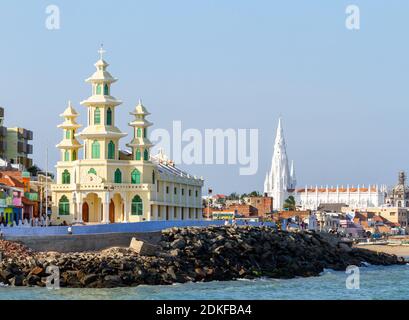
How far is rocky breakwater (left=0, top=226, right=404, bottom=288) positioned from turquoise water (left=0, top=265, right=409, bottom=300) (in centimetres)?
130

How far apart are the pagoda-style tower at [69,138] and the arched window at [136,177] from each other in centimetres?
530

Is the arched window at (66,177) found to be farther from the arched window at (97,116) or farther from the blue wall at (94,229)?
the blue wall at (94,229)

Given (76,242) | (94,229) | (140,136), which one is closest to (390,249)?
(140,136)

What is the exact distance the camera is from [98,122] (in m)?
72.3

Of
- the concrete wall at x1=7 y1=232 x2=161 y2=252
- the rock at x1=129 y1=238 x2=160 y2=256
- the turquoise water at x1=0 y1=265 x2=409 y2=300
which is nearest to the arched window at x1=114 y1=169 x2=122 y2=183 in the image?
the concrete wall at x1=7 y1=232 x2=161 y2=252

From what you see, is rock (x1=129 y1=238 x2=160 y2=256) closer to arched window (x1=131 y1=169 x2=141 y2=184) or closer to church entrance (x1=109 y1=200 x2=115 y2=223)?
arched window (x1=131 y1=169 x2=141 y2=184)

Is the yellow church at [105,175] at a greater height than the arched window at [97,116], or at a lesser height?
lesser

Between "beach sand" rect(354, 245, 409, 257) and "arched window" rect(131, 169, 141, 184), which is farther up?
"arched window" rect(131, 169, 141, 184)

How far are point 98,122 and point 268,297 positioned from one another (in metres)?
27.3

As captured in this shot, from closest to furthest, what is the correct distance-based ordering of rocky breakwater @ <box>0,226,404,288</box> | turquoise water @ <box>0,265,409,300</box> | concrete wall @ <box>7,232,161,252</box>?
turquoise water @ <box>0,265,409,300</box>, rocky breakwater @ <box>0,226,404,288</box>, concrete wall @ <box>7,232,161,252</box>

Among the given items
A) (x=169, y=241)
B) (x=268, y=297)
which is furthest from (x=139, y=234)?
(x=268, y=297)

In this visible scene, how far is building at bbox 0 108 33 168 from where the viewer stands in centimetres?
10162

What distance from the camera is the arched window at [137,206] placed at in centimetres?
7212

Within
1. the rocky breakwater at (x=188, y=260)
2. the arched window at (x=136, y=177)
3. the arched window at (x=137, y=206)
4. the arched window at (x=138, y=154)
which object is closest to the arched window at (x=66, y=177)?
the arched window at (x=136, y=177)
